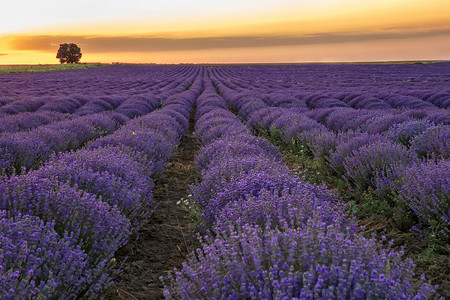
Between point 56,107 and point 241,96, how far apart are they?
24.4 ft

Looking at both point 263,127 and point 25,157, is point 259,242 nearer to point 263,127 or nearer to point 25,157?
point 25,157

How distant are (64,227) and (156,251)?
1.20 m

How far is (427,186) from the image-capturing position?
3316mm

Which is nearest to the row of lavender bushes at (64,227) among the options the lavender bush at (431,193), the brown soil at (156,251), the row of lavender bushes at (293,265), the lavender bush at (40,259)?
the lavender bush at (40,259)

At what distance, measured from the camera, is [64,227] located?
2.58 m

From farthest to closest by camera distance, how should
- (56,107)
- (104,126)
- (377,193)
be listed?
(56,107)
(104,126)
(377,193)

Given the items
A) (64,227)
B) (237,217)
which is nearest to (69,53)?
(64,227)

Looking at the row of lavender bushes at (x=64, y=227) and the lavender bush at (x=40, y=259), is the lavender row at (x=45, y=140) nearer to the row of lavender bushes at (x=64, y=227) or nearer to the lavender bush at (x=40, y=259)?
the row of lavender bushes at (x=64, y=227)

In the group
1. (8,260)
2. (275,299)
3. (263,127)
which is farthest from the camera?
(263,127)

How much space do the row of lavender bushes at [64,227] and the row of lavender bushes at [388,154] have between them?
2.70 metres

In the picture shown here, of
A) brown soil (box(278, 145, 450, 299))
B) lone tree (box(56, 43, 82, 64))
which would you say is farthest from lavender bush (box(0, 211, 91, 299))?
lone tree (box(56, 43, 82, 64))

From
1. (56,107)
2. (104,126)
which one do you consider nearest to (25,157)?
(104,126)

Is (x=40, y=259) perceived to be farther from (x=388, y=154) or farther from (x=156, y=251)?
(x=388, y=154)

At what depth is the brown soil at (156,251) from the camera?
9.52 ft
